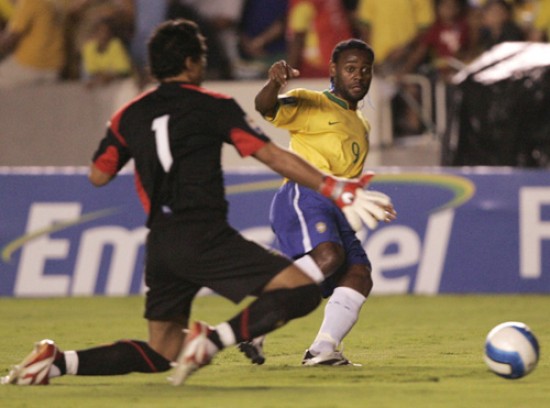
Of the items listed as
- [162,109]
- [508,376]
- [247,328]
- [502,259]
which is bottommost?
[502,259]

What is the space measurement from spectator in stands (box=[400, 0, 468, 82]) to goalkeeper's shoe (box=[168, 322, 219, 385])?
9.83 m

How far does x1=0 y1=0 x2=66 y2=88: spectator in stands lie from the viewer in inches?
631

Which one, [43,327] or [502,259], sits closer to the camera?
[43,327]

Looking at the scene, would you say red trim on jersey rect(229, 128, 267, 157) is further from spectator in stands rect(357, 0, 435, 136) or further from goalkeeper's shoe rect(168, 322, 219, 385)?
spectator in stands rect(357, 0, 435, 136)

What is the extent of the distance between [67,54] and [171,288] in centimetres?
998

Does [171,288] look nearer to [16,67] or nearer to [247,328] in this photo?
[247,328]

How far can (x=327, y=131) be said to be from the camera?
854 centimetres

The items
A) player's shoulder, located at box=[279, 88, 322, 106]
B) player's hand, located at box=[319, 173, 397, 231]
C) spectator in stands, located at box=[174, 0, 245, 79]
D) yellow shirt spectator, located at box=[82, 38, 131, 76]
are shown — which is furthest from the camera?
spectator in stands, located at box=[174, 0, 245, 79]

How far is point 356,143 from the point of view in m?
8.59

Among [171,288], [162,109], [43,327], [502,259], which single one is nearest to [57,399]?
[171,288]

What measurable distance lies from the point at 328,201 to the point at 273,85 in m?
Result: 0.90

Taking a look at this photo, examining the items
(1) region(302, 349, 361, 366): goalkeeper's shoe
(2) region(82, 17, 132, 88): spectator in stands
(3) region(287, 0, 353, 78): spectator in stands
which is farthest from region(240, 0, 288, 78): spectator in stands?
(1) region(302, 349, 361, 366): goalkeeper's shoe

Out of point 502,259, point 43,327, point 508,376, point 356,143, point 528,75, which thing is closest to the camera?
point 508,376

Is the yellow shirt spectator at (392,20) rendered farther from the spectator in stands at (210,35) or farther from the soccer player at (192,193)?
the soccer player at (192,193)
